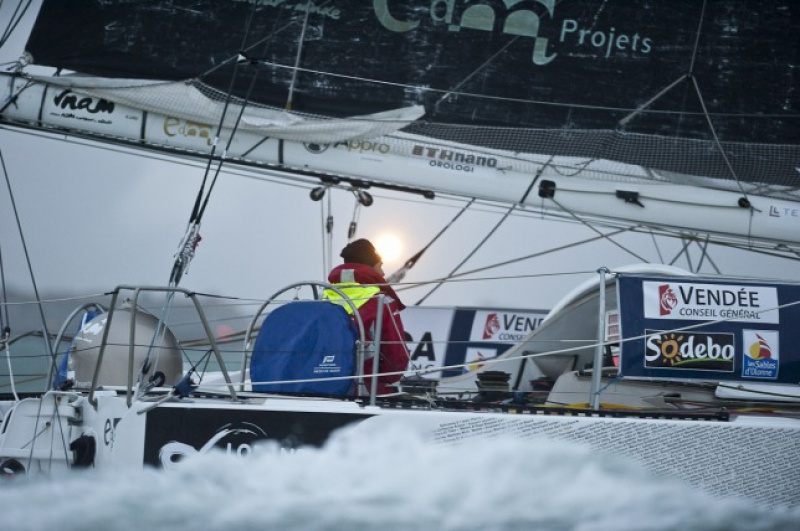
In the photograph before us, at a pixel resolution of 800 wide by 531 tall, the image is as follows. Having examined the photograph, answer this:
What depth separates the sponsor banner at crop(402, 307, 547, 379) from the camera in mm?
8742

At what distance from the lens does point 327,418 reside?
427cm

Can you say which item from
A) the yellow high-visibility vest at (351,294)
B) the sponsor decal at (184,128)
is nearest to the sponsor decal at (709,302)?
the yellow high-visibility vest at (351,294)

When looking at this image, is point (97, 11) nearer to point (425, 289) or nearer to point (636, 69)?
point (636, 69)

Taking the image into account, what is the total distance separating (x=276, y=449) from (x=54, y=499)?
2.69 feet

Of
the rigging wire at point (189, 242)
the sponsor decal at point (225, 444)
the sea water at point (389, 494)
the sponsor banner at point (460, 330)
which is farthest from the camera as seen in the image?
the sponsor banner at point (460, 330)

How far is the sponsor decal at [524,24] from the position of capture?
21.5 ft

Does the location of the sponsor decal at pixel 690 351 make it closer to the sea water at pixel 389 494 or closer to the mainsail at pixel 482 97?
the sea water at pixel 389 494

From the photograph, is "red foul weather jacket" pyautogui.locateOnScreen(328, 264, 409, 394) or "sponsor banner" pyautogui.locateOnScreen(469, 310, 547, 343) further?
"sponsor banner" pyautogui.locateOnScreen(469, 310, 547, 343)

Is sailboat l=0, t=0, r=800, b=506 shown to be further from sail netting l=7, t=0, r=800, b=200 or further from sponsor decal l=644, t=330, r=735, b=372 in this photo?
sponsor decal l=644, t=330, r=735, b=372

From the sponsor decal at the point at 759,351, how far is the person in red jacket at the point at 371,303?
1424 millimetres

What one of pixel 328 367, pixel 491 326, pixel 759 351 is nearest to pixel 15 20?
pixel 328 367

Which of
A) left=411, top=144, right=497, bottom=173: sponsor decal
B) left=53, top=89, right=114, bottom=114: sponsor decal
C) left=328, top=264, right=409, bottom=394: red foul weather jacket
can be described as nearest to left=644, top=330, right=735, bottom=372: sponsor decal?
left=328, top=264, right=409, bottom=394: red foul weather jacket

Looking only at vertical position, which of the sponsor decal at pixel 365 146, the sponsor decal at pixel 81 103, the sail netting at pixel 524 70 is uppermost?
the sail netting at pixel 524 70

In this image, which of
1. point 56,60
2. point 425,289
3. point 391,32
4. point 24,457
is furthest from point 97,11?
point 425,289
